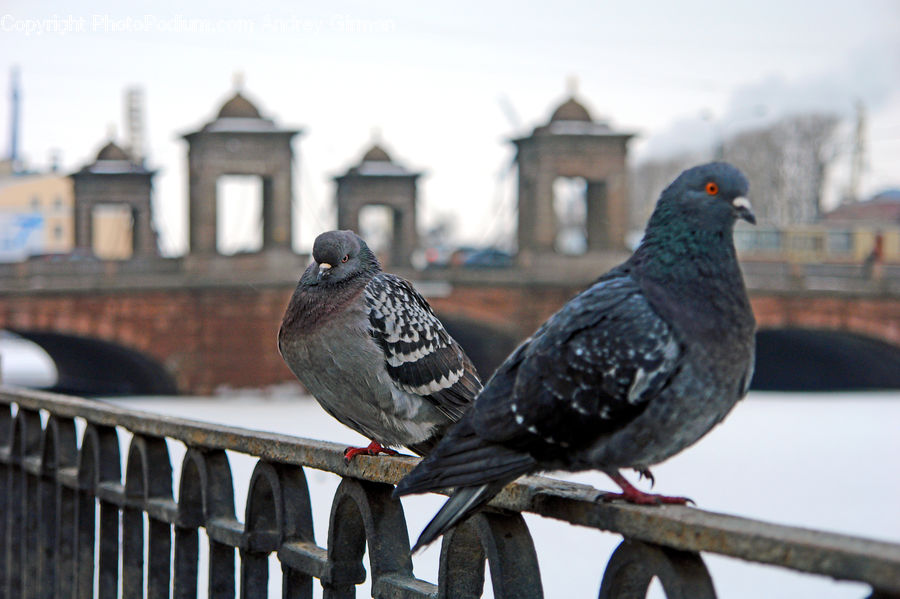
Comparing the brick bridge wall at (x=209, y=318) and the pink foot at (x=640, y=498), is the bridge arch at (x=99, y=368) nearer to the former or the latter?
the brick bridge wall at (x=209, y=318)

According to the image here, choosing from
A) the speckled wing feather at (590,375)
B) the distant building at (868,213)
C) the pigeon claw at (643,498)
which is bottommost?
the pigeon claw at (643,498)

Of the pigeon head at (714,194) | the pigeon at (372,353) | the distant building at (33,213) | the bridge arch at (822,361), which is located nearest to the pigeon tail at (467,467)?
the pigeon head at (714,194)

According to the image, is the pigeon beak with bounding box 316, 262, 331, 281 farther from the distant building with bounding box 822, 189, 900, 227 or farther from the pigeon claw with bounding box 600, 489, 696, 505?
the distant building with bounding box 822, 189, 900, 227

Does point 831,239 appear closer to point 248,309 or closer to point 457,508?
point 248,309

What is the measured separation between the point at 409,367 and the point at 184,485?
666 millimetres

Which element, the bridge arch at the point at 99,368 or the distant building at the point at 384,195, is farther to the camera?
the distant building at the point at 384,195

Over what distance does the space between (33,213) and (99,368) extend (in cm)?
2126

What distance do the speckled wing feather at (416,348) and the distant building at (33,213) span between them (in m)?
56.0

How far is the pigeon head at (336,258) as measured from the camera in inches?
137

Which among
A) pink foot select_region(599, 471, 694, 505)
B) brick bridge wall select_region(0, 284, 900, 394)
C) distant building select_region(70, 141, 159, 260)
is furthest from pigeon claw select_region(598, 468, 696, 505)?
distant building select_region(70, 141, 159, 260)

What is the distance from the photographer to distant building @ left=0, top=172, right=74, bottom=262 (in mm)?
59219

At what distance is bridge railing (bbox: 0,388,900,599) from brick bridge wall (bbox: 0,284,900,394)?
28189 mm

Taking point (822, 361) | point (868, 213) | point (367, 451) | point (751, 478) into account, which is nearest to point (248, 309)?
point (751, 478)

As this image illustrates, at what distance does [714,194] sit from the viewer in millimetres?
2254
